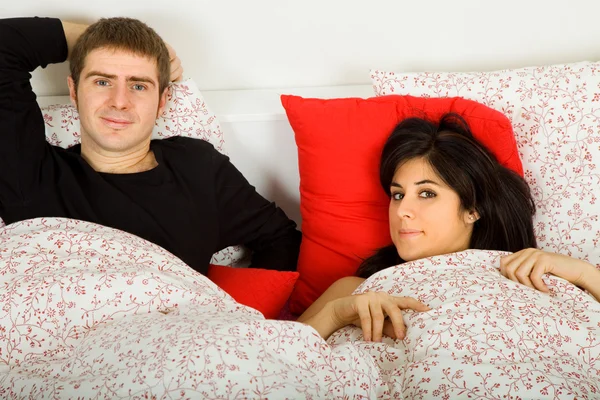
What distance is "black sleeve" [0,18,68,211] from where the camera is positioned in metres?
1.50

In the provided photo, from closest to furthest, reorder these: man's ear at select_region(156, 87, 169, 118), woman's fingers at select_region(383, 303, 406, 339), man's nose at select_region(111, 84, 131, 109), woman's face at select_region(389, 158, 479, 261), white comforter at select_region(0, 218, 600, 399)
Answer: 1. white comforter at select_region(0, 218, 600, 399)
2. woman's fingers at select_region(383, 303, 406, 339)
3. woman's face at select_region(389, 158, 479, 261)
4. man's nose at select_region(111, 84, 131, 109)
5. man's ear at select_region(156, 87, 169, 118)

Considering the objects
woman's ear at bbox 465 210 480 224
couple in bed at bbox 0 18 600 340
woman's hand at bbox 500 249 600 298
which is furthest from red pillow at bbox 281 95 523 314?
woman's hand at bbox 500 249 600 298

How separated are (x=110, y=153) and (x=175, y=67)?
0.29 m

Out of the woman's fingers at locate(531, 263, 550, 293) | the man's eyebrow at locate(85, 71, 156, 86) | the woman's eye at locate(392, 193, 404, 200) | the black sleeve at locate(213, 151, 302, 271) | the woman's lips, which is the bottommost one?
Result: the black sleeve at locate(213, 151, 302, 271)

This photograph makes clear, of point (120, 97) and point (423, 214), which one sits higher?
point (120, 97)

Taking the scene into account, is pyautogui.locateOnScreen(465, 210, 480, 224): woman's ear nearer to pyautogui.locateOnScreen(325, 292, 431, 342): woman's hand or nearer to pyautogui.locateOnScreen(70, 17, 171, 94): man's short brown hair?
pyautogui.locateOnScreen(325, 292, 431, 342): woman's hand

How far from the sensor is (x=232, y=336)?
108cm

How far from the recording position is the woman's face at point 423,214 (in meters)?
1.42

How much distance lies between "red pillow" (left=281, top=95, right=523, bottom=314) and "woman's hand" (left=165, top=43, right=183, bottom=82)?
30cm

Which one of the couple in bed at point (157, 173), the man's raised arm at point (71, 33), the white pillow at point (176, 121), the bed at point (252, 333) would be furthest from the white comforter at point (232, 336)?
the man's raised arm at point (71, 33)

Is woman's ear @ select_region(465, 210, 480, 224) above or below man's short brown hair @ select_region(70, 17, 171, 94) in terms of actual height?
below

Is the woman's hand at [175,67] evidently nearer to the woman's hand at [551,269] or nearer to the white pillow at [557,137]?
the white pillow at [557,137]

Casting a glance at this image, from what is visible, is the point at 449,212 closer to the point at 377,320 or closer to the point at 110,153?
the point at 377,320

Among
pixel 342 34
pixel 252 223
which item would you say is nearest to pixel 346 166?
pixel 252 223
